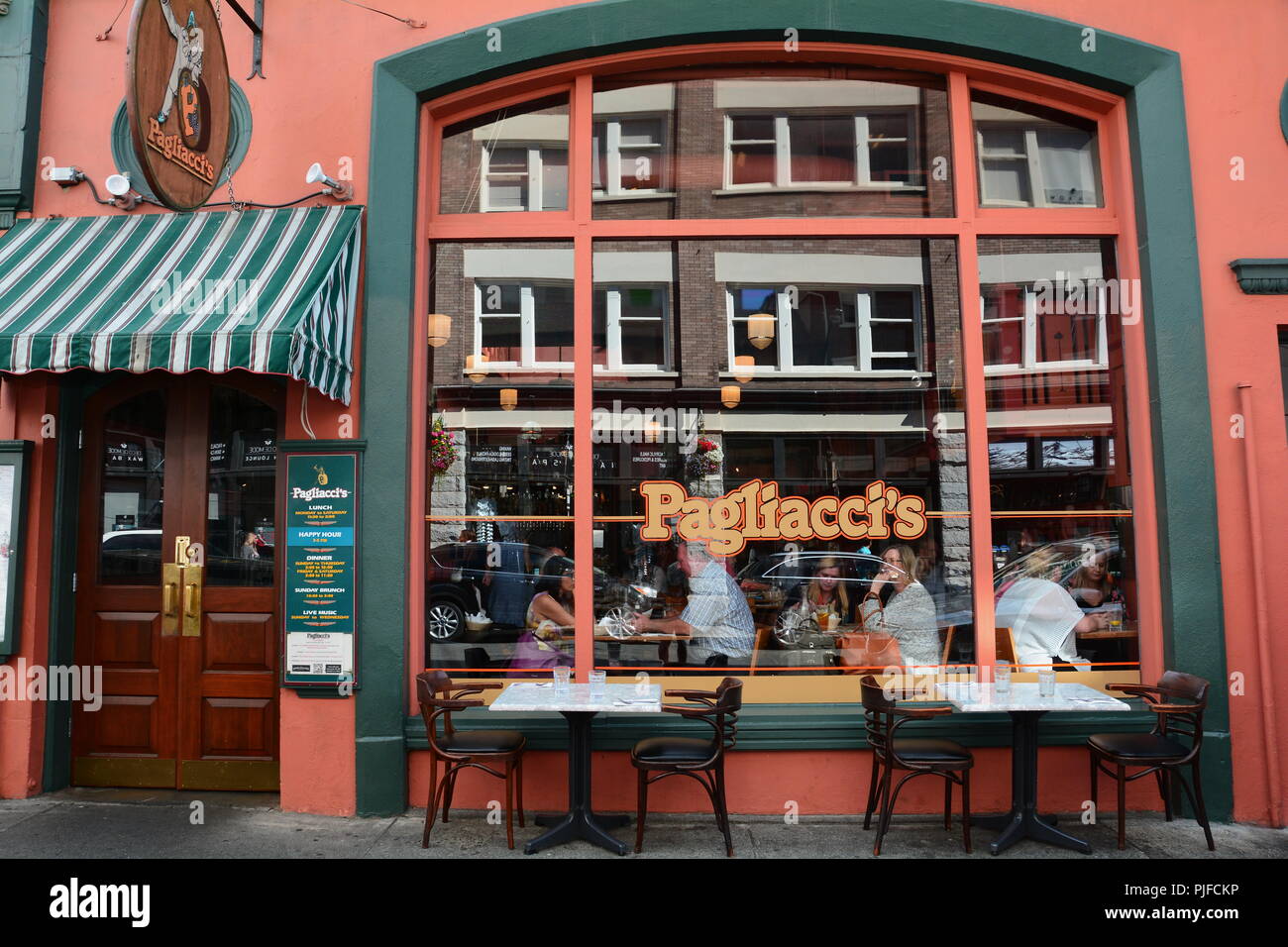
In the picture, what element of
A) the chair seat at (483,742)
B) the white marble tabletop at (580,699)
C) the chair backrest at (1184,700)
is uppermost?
the white marble tabletop at (580,699)

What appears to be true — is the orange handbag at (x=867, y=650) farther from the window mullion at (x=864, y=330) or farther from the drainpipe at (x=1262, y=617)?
the drainpipe at (x=1262, y=617)

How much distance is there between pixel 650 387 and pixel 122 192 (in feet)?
12.3

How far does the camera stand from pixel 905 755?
451cm

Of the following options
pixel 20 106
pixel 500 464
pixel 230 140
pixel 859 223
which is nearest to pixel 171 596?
pixel 500 464

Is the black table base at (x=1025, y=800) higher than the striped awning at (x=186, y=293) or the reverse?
the reverse

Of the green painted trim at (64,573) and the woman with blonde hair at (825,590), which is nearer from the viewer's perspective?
the green painted trim at (64,573)

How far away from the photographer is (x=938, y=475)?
5.56 m

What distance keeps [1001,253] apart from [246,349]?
4.86 meters

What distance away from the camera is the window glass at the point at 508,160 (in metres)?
5.75

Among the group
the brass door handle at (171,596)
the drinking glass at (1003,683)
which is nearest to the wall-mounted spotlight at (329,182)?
the brass door handle at (171,596)

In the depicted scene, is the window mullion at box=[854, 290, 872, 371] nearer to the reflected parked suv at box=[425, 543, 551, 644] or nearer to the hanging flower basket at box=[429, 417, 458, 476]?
the reflected parked suv at box=[425, 543, 551, 644]

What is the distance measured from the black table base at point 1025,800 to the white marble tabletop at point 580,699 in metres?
2.04

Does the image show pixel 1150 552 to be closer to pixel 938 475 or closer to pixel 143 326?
pixel 938 475

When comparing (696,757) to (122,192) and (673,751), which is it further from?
(122,192)
